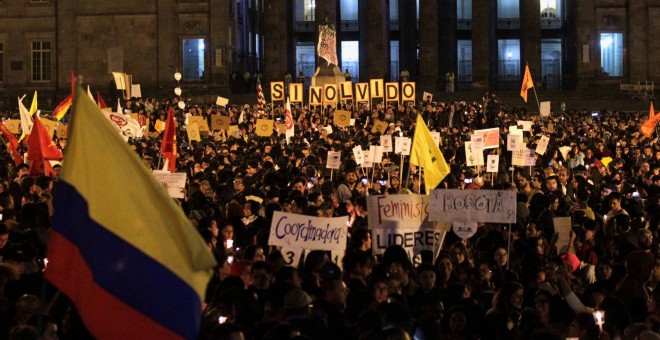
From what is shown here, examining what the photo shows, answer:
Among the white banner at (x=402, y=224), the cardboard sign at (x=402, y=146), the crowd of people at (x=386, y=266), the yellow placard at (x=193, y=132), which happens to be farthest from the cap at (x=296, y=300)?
the yellow placard at (x=193, y=132)

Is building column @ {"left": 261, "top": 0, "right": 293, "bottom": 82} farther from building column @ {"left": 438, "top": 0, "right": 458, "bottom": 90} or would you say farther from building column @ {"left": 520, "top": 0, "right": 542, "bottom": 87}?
building column @ {"left": 520, "top": 0, "right": 542, "bottom": 87}

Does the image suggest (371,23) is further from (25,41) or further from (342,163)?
(342,163)

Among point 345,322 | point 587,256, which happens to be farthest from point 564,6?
point 345,322

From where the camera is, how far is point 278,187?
A: 20250 millimetres

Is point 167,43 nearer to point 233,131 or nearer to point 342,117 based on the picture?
point 233,131

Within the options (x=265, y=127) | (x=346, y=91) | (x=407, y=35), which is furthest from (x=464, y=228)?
(x=407, y=35)

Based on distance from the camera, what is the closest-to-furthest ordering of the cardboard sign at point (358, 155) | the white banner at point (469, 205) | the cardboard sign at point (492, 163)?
1. the white banner at point (469, 205)
2. the cardboard sign at point (492, 163)
3. the cardboard sign at point (358, 155)

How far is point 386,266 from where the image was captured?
1220 centimetres

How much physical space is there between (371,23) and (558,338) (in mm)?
56509

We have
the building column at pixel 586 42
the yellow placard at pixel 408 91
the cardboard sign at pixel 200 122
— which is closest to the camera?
the cardboard sign at pixel 200 122

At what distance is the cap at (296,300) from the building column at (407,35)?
2489 inches

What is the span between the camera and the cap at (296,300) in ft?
33.0

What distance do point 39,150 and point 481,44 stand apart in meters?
45.9

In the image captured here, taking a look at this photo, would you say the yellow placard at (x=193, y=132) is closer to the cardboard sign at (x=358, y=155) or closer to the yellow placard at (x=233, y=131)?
the cardboard sign at (x=358, y=155)
